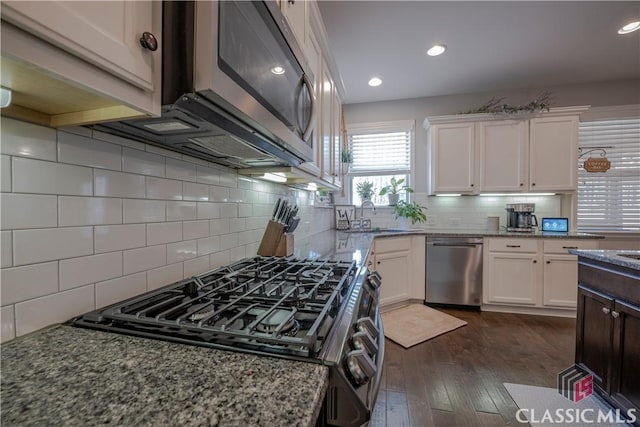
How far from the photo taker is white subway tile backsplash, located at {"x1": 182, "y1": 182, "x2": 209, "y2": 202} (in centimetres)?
104

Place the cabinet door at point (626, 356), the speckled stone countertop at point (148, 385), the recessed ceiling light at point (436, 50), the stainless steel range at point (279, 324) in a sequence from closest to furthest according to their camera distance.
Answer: the speckled stone countertop at point (148, 385), the stainless steel range at point (279, 324), the cabinet door at point (626, 356), the recessed ceiling light at point (436, 50)

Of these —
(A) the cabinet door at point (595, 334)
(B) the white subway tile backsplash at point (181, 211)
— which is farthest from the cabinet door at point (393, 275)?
(B) the white subway tile backsplash at point (181, 211)

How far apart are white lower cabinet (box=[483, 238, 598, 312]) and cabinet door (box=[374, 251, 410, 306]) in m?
0.85

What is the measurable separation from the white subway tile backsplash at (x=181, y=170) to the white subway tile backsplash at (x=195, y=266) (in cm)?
32

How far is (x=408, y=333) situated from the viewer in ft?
7.99

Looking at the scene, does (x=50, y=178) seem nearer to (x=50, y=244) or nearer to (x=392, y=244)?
(x=50, y=244)

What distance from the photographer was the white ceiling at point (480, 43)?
211 cm

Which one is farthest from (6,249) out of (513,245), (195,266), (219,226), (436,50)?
(513,245)

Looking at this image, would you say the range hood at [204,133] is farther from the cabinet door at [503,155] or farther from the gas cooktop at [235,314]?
the cabinet door at [503,155]

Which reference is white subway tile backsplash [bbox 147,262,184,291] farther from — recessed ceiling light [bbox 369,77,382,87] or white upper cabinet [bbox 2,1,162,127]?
recessed ceiling light [bbox 369,77,382,87]

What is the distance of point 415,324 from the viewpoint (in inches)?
103

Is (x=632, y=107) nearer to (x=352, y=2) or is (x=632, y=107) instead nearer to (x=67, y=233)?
(x=352, y=2)

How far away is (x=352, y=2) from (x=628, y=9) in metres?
2.15

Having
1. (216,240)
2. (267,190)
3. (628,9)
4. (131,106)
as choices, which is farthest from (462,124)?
(131,106)
